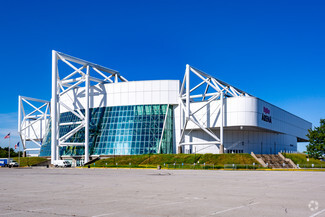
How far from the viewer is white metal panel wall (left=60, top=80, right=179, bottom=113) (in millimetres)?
86375

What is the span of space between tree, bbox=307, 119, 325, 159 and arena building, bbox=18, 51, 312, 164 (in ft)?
35.8

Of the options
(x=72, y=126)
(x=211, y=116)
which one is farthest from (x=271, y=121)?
(x=72, y=126)

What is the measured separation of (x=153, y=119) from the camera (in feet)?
279

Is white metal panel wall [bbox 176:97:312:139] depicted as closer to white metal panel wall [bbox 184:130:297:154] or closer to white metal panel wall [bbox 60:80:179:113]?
white metal panel wall [bbox 184:130:297:154]

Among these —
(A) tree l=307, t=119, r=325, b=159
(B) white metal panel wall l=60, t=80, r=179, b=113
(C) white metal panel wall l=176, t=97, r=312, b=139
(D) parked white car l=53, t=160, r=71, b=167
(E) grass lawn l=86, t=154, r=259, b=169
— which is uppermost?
(B) white metal panel wall l=60, t=80, r=179, b=113

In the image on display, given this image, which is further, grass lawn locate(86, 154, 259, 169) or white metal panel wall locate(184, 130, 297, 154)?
white metal panel wall locate(184, 130, 297, 154)

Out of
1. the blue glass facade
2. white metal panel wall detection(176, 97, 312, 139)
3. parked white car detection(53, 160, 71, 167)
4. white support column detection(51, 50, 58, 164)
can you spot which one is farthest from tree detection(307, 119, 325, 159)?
white support column detection(51, 50, 58, 164)

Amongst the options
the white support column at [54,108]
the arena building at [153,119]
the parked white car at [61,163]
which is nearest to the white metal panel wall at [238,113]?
the arena building at [153,119]

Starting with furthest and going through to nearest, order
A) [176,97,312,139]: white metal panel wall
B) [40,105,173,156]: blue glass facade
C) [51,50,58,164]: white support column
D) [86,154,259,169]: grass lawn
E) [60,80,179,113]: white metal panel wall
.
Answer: [60,80,179,113]: white metal panel wall → [40,105,173,156]: blue glass facade → [51,50,58,164]: white support column → [176,97,312,139]: white metal panel wall → [86,154,259,169]: grass lawn

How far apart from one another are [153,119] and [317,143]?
37143 mm

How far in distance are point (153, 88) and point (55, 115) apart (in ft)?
78.5

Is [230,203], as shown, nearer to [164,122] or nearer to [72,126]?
[164,122]

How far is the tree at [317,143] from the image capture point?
76.1 meters

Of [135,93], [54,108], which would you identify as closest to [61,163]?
[54,108]
